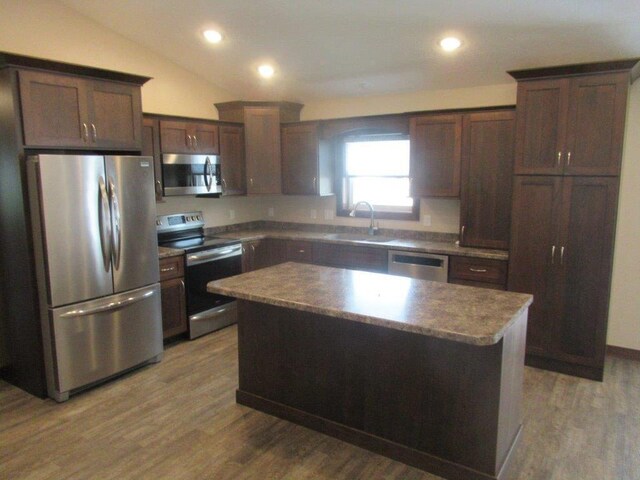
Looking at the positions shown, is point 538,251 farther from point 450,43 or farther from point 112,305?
point 112,305

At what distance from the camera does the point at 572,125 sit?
3.51m

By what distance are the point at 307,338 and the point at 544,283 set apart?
2.12m

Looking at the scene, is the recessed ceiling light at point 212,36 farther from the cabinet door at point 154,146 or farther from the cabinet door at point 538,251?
the cabinet door at point 538,251

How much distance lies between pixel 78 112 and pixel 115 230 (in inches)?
35.5

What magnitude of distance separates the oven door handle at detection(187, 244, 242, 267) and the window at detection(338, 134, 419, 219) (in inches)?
54.0

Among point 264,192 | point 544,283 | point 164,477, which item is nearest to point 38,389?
point 164,477

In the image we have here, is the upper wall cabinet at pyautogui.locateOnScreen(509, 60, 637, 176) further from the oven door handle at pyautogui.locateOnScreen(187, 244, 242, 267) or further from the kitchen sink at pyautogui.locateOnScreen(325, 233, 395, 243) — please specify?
the oven door handle at pyautogui.locateOnScreen(187, 244, 242, 267)

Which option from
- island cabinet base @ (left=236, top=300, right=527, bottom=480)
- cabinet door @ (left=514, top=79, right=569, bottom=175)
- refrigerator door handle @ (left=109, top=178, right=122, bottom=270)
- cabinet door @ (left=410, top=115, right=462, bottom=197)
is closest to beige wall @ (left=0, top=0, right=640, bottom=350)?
Result: cabinet door @ (left=410, top=115, right=462, bottom=197)

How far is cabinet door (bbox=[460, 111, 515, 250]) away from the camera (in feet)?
13.2

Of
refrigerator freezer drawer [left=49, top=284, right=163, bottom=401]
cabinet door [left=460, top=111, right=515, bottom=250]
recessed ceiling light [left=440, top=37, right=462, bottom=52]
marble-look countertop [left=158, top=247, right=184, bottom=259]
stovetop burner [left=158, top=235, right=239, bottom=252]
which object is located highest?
recessed ceiling light [left=440, top=37, right=462, bottom=52]

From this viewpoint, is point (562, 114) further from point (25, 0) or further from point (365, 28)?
point (25, 0)

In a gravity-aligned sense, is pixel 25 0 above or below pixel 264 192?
above

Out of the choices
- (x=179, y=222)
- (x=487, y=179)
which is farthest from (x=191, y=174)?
(x=487, y=179)

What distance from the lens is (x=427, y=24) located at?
3521mm
